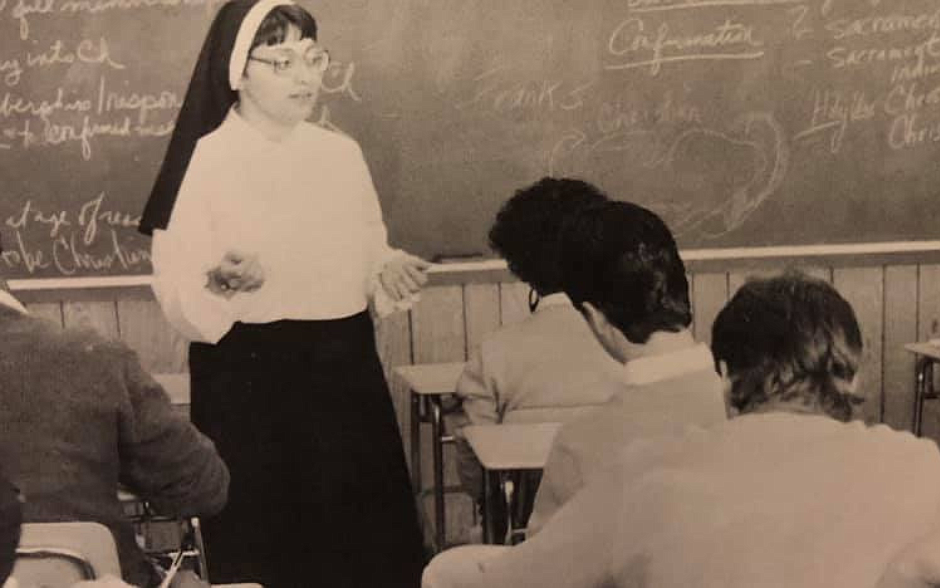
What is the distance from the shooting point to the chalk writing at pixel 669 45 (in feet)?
13.1

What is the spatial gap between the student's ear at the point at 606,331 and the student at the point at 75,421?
753 millimetres

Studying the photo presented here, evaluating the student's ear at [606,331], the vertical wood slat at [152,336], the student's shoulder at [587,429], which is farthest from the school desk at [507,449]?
the vertical wood slat at [152,336]

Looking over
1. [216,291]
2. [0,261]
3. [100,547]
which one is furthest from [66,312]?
[100,547]

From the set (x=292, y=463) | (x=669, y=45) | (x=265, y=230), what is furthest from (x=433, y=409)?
(x=669, y=45)

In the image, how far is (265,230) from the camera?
3795 millimetres

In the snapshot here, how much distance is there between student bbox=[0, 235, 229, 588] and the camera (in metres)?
2.05

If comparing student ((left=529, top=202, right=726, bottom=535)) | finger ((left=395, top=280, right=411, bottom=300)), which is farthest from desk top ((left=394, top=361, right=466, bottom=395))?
student ((left=529, top=202, right=726, bottom=535))

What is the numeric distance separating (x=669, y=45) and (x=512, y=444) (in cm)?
181

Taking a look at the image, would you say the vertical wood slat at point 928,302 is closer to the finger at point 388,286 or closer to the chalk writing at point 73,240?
the finger at point 388,286

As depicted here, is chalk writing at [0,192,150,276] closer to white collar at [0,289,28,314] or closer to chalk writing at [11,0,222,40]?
chalk writing at [11,0,222,40]

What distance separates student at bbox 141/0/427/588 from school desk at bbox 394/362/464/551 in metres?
0.18

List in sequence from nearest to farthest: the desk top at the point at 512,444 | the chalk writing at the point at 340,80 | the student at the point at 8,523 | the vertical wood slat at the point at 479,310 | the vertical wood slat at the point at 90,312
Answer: the student at the point at 8,523 < the desk top at the point at 512,444 < the chalk writing at the point at 340,80 < the vertical wood slat at the point at 90,312 < the vertical wood slat at the point at 479,310

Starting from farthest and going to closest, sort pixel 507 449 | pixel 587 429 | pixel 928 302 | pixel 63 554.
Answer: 1. pixel 928 302
2. pixel 507 449
3. pixel 587 429
4. pixel 63 554

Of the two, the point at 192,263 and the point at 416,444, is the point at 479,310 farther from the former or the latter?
the point at 192,263
